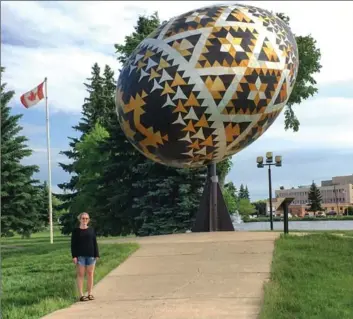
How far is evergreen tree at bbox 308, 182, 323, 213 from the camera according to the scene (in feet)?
240

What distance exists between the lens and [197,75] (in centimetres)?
1451

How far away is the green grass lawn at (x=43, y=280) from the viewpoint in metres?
7.67

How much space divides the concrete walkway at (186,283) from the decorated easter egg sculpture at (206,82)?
3626 mm

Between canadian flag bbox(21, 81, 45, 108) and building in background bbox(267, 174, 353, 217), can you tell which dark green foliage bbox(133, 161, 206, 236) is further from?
building in background bbox(267, 174, 353, 217)

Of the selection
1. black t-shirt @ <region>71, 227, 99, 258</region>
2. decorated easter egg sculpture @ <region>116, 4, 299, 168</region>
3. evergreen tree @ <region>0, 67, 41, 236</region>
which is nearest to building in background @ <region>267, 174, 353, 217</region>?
evergreen tree @ <region>0, 67, 41, 236</region>

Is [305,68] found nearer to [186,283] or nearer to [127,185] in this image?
[127,185]

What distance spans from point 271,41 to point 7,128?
2133cm

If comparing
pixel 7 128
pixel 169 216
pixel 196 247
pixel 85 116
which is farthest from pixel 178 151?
pixel 85 116

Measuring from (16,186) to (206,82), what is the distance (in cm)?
1963

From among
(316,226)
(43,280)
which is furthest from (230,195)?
(43,280)

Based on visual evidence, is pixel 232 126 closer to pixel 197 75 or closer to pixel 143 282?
pixel 197 75

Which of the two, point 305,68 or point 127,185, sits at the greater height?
point 305,68

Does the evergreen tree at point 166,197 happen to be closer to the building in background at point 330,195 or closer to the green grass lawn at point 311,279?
the green grass lawn at point 311,279

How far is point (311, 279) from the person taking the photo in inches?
340
